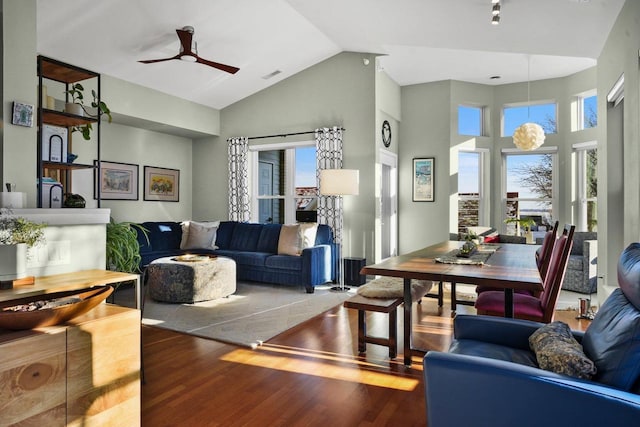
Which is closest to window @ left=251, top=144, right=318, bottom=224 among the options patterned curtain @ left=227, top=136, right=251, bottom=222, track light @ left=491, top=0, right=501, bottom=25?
patterned curtain @ left=227, top=136, right=251, bottom=222

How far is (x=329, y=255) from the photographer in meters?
5.97

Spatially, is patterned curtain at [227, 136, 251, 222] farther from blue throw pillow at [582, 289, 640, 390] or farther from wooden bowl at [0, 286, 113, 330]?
blue throw pillow at [582, 289, 640, 390]

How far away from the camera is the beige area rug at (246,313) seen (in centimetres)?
366

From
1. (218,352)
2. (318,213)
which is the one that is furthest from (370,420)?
(318,213)

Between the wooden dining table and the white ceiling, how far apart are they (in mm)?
2006

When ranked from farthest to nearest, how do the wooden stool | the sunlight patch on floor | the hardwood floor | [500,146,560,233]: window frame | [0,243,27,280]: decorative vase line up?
[500,146,560,233]: window frame
the wooden stool
the sunlight patch on floor
the hardwood floor
[0,243,27,280]: decorative vase

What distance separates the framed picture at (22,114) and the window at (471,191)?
6.49 metres

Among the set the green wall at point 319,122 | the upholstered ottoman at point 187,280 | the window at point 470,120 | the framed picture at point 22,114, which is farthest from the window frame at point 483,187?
the framed picture at point 22,114

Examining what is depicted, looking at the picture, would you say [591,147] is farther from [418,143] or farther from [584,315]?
[584,315]

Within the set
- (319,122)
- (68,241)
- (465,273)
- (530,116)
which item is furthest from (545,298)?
(530,116)

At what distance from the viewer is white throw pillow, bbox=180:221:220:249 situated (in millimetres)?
6473

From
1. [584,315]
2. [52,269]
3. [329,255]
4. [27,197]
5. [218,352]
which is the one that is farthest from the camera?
[329,255]

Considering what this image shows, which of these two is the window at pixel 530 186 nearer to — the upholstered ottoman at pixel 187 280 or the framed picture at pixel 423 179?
the framed picture at pixel 423 179

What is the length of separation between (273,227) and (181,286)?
2.08m
